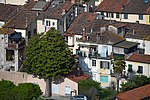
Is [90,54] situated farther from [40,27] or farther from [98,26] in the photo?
[40,27]

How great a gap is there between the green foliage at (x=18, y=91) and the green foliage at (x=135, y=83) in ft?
26.1

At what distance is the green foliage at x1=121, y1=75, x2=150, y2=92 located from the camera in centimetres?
6769

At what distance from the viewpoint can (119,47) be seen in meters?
71.9

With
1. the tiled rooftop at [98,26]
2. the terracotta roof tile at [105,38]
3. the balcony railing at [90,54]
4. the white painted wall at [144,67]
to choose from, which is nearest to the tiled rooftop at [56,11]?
the tiled rooftop at [98,26]

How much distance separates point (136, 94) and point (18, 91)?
10638 mm

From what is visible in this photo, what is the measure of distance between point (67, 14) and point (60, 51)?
10311 mm

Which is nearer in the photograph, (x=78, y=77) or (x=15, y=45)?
(x=78, y=77)

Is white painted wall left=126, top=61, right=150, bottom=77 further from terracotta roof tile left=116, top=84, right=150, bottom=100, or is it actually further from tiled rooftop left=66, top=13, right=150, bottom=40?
terracotta roof tile left=116, top=84, right=150, bottom=100

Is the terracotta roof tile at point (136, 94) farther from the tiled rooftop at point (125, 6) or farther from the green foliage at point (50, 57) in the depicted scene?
the tiled rooftop at point (125, 6)

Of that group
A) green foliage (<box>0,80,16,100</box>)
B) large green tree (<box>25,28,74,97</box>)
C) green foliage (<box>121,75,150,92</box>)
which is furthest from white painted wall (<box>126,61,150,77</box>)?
green foliage (<box>0,80,16,100</box>)

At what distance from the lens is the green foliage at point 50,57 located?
69.2m

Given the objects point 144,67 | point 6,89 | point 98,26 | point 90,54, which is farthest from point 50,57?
point 98,26

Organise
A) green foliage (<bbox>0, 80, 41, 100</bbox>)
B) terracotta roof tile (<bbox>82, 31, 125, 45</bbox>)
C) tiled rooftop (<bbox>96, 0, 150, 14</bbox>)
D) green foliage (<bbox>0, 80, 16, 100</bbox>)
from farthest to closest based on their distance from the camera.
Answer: tiled rooftop (<bbox>96, 0, 150, 14</bbox>), terracotta roof tile (<bbox>82, 31, 125, 45</bbox>), green foliage (<bbox>0, 80, 41, 100</bbox>), green foliage (<bbox>0, 80, 16, 100</bbox>)

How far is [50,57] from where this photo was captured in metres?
69.2
